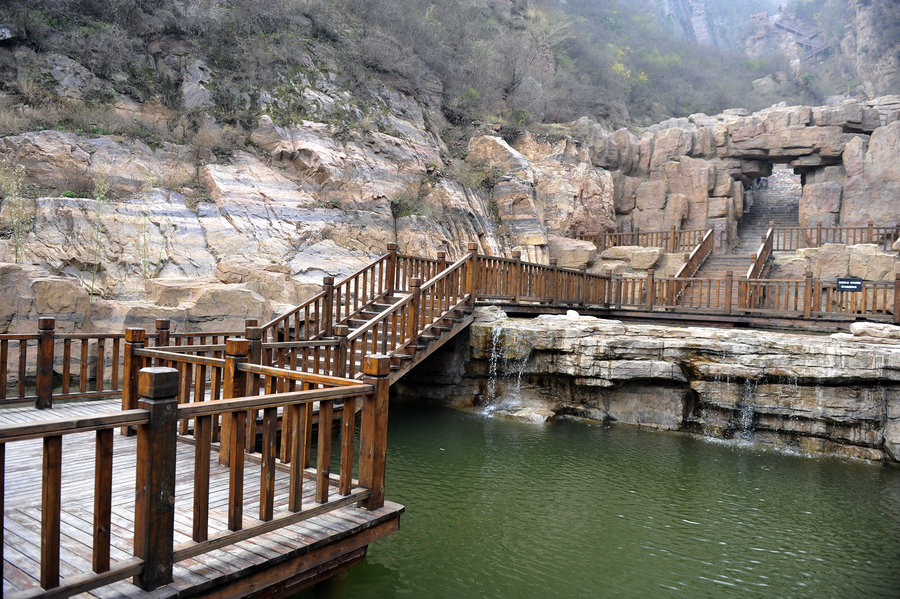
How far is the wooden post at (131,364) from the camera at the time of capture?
205 inches

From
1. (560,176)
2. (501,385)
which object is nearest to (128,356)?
(501,385)

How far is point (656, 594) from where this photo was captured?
459 centimetres

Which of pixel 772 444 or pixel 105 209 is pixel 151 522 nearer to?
pixel 772 444

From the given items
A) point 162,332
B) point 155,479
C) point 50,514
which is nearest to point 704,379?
point 162,332

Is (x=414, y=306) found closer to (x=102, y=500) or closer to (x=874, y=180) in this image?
(x=102, y=500)

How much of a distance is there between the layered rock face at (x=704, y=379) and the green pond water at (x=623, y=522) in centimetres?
55

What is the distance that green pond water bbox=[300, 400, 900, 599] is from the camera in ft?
15.6

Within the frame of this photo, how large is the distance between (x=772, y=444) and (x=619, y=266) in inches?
426

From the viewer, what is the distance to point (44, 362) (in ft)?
21.0

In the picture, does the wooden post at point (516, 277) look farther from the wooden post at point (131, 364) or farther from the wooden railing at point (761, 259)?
the wooden railing at point (761, 259)

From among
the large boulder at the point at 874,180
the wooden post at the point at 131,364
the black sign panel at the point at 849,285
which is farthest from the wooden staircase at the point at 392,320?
the large boulder at the point at 874,180

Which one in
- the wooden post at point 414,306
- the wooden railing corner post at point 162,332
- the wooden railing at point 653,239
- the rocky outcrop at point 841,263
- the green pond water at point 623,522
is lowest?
the green pond water at point 623,522

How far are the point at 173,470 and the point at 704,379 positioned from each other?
8.79 meters

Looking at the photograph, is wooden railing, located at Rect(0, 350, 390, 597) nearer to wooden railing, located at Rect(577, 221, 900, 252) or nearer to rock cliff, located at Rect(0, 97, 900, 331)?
rock cliff, located at Rect(0, 97, 900, 331)
